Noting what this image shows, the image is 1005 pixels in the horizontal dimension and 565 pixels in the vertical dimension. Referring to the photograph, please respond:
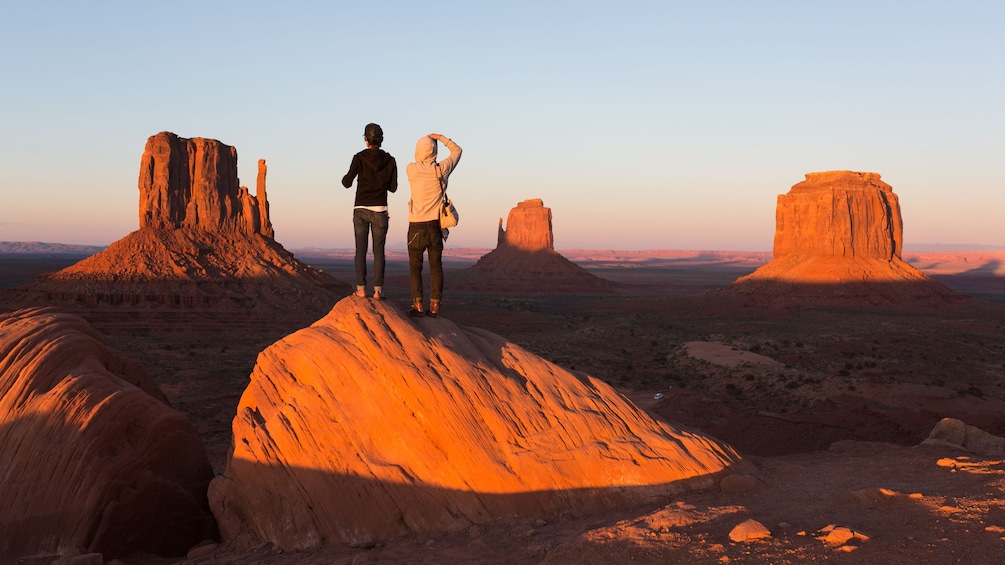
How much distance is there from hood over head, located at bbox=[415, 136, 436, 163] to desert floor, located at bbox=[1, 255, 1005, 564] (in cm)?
242

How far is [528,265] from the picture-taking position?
133 metres

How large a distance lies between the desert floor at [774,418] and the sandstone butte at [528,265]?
52.7 m

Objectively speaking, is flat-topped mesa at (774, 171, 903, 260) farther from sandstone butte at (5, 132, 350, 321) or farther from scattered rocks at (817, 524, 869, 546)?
scattered rocks at (817, 524, 869, 546)

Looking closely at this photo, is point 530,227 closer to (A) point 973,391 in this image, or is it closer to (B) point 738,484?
(A) point 973,391

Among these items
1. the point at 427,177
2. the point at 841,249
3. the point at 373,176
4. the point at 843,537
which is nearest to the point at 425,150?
the point at 427,177

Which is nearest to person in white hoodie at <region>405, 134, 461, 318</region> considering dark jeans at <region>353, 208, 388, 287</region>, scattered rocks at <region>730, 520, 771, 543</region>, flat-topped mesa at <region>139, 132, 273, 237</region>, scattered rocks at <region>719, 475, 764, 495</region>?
dark jeans at <region>353, 208, 388, 287</region>

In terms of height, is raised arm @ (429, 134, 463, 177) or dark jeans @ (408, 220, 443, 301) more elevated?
raised arm @ (429, 134, 463, 177)

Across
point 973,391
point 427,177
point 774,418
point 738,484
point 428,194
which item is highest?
point 427,177

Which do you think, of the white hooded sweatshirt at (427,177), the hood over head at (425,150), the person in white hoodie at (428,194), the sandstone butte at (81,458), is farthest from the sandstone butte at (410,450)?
the hood over head at (425,150)

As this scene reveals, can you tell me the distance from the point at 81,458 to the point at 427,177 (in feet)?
19.0

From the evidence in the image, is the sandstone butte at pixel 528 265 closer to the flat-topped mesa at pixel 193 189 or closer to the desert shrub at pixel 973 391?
the flat-topped mesa at pixel 193 189

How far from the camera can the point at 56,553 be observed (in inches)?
342

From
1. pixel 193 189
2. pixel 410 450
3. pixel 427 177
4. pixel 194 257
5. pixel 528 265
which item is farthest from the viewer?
pixel 528 265

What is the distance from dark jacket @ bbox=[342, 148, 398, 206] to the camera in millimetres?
9695
